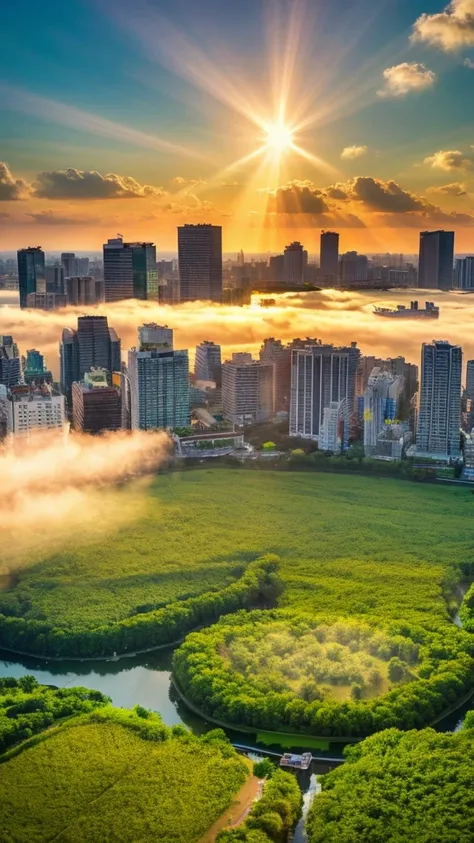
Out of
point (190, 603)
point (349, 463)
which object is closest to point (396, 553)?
point (190, 603)

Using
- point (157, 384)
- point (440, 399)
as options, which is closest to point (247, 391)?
point (157, 384)

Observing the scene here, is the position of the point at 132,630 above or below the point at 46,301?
below

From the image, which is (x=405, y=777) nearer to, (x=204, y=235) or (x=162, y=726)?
(x=162, y=726)

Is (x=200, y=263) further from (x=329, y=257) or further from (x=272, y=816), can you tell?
(x=272, y=816)

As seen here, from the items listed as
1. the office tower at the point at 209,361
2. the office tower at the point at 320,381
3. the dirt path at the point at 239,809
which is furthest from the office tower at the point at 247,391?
the dirt path at the point at 239,809

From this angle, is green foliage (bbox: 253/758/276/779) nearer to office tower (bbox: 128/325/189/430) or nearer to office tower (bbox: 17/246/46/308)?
office tower (bbox: 128/325/189/430)
